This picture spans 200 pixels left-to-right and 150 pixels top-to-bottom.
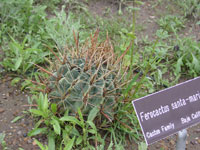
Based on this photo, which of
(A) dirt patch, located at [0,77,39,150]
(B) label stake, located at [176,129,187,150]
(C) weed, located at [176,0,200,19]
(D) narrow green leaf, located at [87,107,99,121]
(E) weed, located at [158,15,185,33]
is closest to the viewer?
(B) label stake, located at [176,129,187,150]

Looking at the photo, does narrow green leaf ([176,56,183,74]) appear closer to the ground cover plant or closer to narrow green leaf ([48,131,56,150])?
the ground cover plant

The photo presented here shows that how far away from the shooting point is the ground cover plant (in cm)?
211

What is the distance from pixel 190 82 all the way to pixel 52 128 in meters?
1.12

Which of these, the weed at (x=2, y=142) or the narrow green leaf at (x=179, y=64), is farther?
the narrow green leaf at (x=179, y=64)

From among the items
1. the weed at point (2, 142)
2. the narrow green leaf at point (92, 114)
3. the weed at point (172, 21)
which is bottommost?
the weed at point (2, 142)

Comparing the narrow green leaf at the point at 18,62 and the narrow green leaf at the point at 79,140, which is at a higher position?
the narrow green leaf at the point at 18,62

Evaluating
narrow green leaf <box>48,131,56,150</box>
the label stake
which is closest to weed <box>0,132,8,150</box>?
narrow green leaf <box>48,131,56,150</box>

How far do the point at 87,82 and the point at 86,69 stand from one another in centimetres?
10

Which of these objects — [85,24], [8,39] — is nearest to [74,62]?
[8,39]

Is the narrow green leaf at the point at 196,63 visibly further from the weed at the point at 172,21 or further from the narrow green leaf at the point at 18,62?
the narrow green leaf at the point at 18,62

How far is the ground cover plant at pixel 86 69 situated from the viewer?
2.11 meters

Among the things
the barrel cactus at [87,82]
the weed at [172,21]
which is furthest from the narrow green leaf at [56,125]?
the weed at [172,21]

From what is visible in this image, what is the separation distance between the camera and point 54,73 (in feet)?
7.40

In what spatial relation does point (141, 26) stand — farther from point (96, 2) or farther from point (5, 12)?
point (5, 12)
